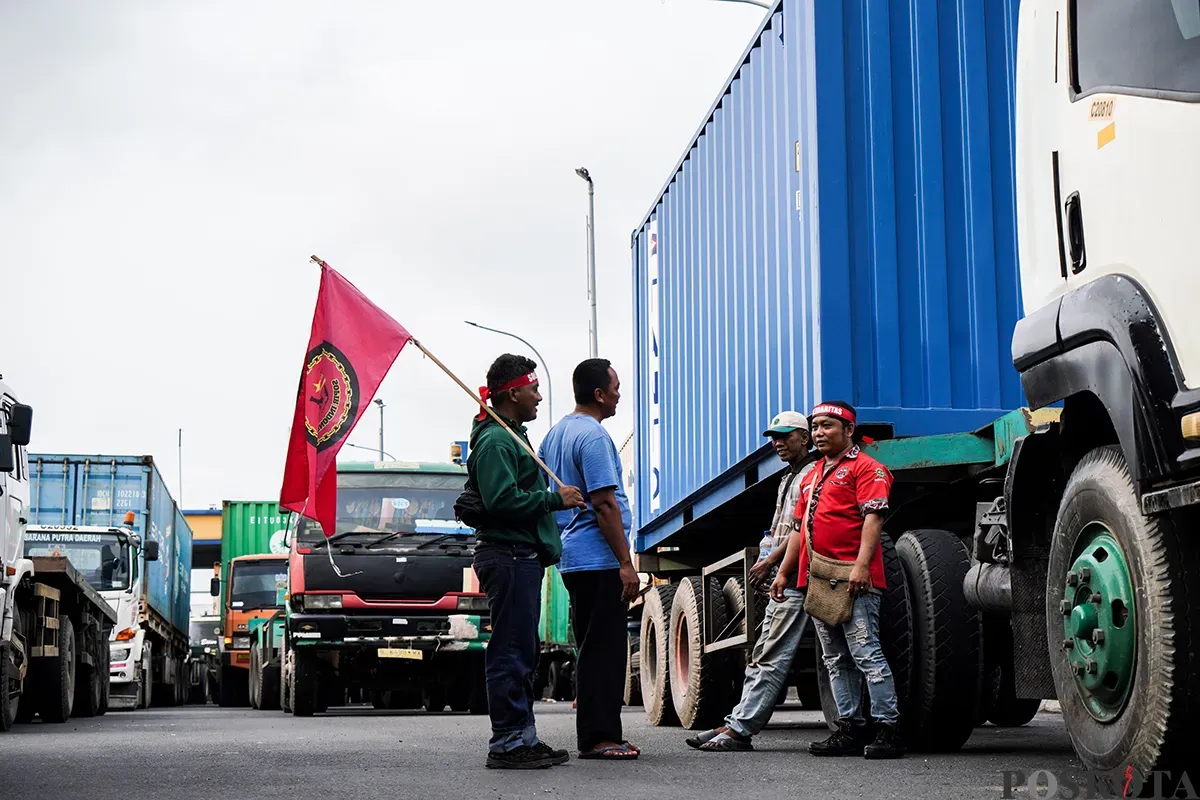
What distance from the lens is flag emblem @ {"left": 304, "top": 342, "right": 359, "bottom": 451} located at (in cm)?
815

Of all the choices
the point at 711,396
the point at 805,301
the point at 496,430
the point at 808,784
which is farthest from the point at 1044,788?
the point at 711,396

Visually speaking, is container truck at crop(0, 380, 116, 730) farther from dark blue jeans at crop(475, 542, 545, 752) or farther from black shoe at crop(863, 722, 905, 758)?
black shoe at crop(863, 722, 905, 758)

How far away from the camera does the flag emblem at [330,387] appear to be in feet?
26.7

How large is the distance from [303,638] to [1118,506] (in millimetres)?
11655

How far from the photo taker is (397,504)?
51.9 ft

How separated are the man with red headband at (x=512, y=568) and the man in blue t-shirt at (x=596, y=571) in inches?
8.4

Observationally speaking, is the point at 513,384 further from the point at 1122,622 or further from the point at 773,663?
the point at 1122,622

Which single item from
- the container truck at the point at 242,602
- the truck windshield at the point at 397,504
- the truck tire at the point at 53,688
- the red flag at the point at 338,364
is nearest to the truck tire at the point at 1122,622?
the red flag at the point at 338,364

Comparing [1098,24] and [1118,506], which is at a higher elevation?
[1098,24]

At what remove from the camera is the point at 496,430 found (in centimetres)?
723

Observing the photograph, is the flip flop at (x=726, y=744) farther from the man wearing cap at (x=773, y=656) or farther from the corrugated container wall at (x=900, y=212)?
the corrugated container wall at (x=900, y=212)

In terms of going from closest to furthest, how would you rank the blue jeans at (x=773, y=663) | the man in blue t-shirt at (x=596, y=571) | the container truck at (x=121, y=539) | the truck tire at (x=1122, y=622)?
the truck tire at (x=1122, y=622) < the man in blue t-shirt at (x=596, y=571) < the blue jeans at (x=773, y=663) < the container truck at (x=121, y=539)

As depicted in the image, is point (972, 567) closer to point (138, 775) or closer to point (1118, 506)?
point (1118, 506)

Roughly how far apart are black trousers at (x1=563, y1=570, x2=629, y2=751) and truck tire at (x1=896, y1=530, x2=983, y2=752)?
4.38ft
